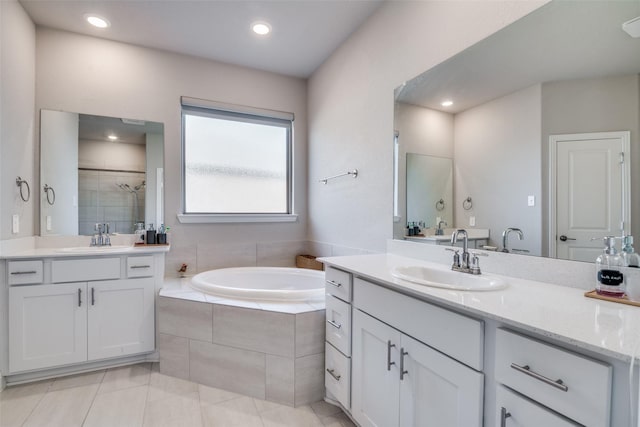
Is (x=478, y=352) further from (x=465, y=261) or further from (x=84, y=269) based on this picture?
(x=84, y=269)

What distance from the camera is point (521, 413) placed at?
0.82m

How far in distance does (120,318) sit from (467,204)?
2.47m

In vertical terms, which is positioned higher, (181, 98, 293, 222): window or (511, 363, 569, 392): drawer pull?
(181, 98, 293, 222): window

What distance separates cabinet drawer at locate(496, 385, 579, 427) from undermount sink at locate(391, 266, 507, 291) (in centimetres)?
35

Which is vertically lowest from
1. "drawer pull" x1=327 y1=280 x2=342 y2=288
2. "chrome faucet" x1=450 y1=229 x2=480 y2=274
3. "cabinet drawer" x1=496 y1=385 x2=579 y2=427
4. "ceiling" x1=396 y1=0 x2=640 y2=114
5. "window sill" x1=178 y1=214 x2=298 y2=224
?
"cabinet drawer" x1=496 y1=385 x2=579 y2=427

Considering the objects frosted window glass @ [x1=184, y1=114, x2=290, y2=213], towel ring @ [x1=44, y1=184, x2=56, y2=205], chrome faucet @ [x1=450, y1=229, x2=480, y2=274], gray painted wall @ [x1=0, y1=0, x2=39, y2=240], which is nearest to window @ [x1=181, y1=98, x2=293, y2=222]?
frosted window glass @ [x1=184, y1=114, x2=290, y2=213]

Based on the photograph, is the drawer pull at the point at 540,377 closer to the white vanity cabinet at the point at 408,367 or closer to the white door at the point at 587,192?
the white vanity cabinet at the point at 408,367

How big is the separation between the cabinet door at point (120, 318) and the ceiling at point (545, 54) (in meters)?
2.45

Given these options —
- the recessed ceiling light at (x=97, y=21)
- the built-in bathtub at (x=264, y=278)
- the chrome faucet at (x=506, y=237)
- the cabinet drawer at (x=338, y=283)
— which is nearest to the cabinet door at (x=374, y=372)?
the cabinet drawer at (x=338, y=283)

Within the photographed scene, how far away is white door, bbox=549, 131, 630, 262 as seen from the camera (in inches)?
42.1

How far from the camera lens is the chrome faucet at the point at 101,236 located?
8.45ft

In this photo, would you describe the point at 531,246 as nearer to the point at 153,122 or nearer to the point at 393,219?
the point at 393,219

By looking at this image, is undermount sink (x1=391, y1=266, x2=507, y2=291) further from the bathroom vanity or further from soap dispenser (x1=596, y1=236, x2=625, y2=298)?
the bathroom vanity

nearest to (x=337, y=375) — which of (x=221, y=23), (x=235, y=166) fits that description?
(x=235, y=166)
